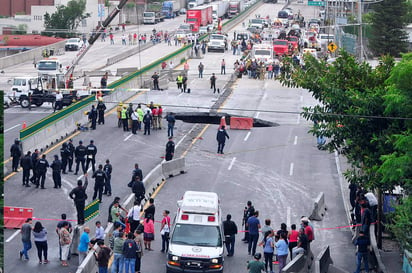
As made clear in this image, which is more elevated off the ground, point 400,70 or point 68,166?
point 400,70

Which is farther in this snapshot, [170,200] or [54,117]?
[54,117]

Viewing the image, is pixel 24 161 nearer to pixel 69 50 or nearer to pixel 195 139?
pixel 195 139

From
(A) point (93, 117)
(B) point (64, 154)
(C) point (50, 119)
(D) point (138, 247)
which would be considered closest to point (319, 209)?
(D) point (138, 247)

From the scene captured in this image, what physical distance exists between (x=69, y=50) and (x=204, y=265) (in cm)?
7216

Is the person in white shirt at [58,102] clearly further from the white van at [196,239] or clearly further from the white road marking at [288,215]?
the white van at [196,239]

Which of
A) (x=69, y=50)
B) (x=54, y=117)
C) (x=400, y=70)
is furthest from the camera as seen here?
(x=69, y=50)

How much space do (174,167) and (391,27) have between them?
54.9 m

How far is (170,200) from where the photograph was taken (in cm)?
3141

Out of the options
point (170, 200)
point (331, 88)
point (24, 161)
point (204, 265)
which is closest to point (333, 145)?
point (331, 88)

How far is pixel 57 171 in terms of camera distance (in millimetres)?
31453

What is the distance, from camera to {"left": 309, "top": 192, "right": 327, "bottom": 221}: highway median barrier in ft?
97.2

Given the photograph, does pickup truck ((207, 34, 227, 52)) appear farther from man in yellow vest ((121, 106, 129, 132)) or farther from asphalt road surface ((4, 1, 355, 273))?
man in yellow vest ((121, 106, 129, 132))

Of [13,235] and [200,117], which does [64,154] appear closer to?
[13,235]

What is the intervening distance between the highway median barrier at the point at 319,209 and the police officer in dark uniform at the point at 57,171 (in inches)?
370
